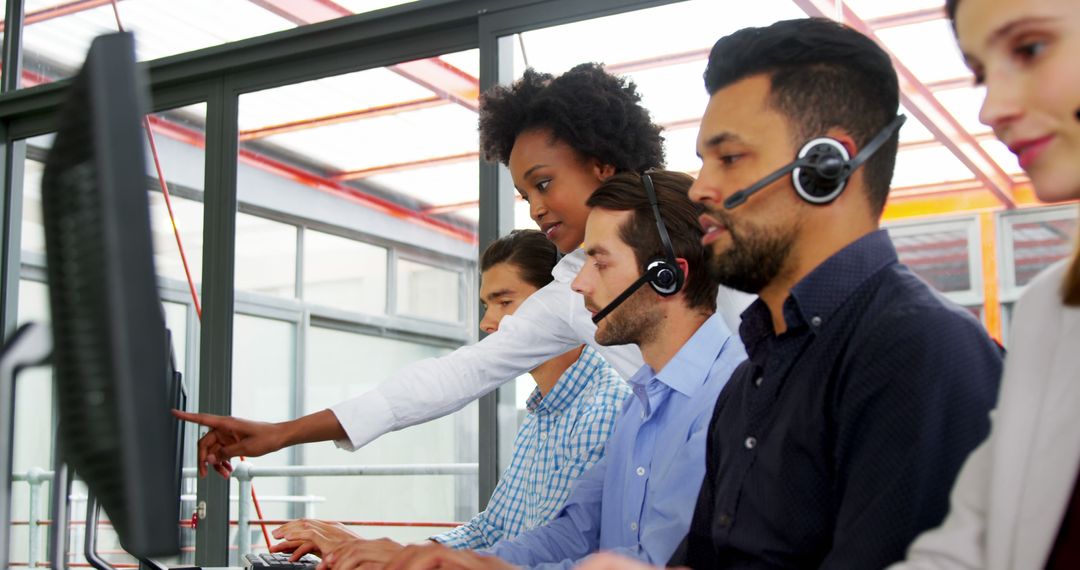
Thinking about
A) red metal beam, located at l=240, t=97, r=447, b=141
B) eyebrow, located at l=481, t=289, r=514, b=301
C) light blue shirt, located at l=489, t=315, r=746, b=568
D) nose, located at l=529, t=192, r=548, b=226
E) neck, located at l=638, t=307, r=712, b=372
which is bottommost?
light blue shirt, located at l=489, t=315, r=746, b=568

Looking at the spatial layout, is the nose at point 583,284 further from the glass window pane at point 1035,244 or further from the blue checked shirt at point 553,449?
the glass window pane at point 1035,244

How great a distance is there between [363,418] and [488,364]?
29 centimetres

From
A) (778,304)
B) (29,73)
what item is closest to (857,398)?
(778,304)

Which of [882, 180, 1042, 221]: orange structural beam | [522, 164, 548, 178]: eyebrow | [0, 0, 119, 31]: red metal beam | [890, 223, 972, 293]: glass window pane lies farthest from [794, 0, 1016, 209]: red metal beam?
[0, 0, 119, 31]: red metal beam

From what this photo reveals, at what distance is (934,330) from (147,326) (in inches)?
29.4

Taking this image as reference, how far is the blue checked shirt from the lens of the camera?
7.04ft

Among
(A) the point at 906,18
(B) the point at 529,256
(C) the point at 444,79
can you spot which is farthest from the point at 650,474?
(C) the point at 444,79

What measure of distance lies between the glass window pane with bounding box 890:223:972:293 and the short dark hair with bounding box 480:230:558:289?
2.65 ft

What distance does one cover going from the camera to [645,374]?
1.77 metres

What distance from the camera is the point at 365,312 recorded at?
11.1 ft

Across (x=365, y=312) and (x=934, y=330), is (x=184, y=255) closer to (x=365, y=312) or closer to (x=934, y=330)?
(x=365, y=312)

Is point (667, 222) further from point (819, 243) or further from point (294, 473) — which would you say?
point (294, 473)

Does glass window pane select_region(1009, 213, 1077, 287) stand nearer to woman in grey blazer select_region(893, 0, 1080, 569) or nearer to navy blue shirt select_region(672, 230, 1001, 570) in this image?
navy blue shirt select_region(672, 230, 1001, 570)

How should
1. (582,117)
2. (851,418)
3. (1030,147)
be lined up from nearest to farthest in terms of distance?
1. (1030,147)
2. (851,418)
3. (582,117)
